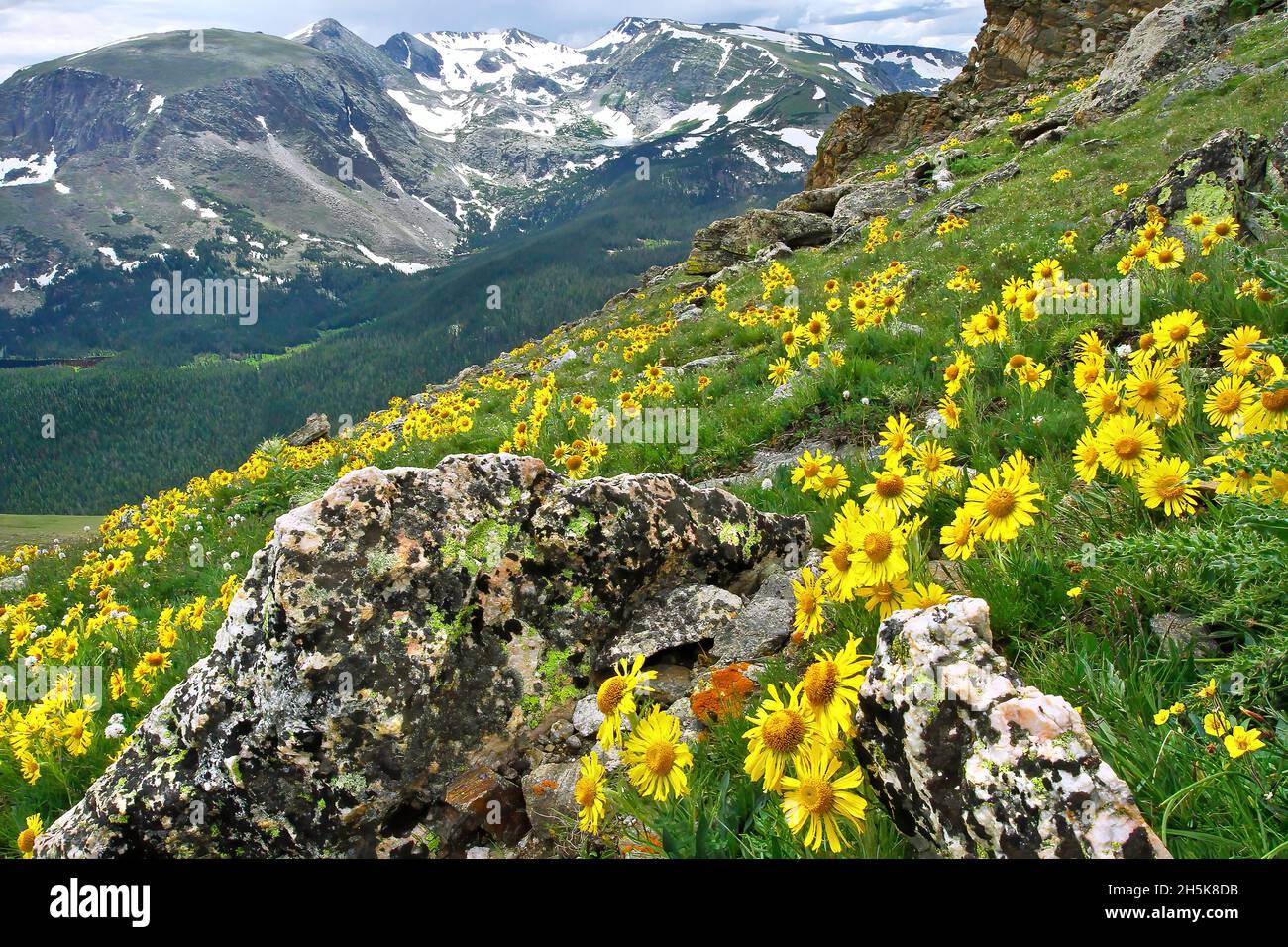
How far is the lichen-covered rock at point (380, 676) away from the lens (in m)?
3.28

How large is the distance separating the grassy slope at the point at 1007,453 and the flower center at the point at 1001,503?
34cm

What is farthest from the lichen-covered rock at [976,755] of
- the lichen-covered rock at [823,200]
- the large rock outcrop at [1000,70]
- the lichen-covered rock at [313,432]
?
the large rock outcrop at [1000,70]

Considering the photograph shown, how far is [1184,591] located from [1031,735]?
1302mm

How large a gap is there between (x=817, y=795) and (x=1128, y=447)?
2.05 meters

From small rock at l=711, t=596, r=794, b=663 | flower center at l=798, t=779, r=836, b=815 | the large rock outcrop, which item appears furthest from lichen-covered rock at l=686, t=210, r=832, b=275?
flower center at l=798, t=779, r=836, b=815

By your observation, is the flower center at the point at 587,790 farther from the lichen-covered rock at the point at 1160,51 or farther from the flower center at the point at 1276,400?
the lichen-covered rock at the point at 1160,51

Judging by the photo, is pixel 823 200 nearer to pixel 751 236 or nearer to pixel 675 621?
pixel 751 236

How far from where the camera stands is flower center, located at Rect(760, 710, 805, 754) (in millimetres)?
2074

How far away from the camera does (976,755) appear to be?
190cm

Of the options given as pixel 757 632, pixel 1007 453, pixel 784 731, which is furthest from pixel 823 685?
pixel 1007 453

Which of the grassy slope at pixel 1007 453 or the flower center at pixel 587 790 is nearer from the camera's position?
the grassy slope at pixel 1007 453

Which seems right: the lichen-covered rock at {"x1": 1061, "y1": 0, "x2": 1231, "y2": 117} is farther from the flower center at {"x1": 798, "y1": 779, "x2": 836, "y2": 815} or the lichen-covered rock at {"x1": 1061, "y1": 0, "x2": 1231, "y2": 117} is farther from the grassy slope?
the flower center at {"x1": 798, "y1": 779, "x2": 836, "y2": 815}
